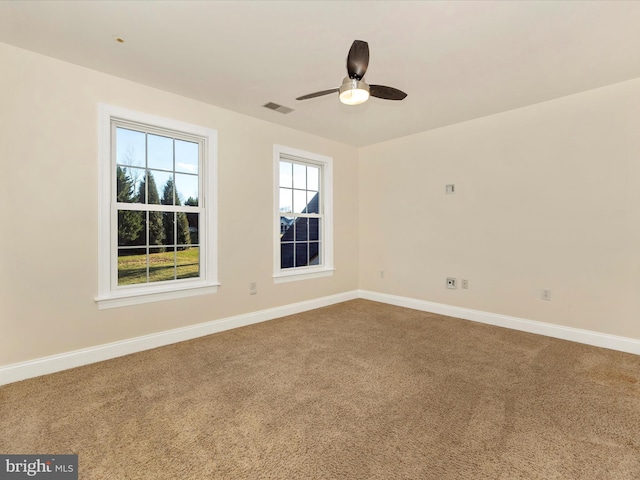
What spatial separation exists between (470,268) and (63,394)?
4287mm

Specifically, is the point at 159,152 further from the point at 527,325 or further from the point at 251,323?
the point at 527,325

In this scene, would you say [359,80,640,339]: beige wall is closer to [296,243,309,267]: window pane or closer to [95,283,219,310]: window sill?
[296,243,309,267]: window pane

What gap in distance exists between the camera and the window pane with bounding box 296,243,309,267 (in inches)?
187

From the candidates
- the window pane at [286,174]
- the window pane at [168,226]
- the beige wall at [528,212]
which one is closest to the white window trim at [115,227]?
the window pane at [168,226]

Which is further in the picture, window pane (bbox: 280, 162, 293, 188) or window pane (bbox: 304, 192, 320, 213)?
window pane (bbox: 304, 192, 320, 213)

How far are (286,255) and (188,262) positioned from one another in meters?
1.43

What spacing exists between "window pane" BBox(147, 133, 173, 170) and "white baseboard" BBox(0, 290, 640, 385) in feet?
5.69

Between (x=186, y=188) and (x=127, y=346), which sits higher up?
(x=186, y=188)

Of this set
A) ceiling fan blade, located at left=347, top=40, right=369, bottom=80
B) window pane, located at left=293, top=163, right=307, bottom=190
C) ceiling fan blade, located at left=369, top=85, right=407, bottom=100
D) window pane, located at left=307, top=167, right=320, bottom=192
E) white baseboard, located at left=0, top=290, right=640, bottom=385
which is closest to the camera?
ceiling fan blade, located at left=347, top=40, right=369, bottom=80

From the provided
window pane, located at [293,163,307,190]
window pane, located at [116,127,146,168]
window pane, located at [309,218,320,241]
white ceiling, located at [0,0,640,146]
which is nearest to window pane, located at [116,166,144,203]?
window pane, located at [116,127,146,168]

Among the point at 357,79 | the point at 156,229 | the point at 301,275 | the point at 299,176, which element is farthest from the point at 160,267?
the point at 357,79

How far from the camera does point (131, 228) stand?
314 centimetres

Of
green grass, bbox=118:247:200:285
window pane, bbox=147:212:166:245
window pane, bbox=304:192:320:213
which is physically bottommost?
green grass, bbox=118:247:200:285

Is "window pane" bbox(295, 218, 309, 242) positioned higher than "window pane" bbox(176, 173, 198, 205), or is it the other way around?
"window pane" bbox(176, 173, 198, 205)
